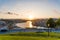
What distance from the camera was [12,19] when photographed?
425 cm

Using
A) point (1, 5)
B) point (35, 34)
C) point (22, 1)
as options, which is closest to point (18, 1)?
point (22, 1)

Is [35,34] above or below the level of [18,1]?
below

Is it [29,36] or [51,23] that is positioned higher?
[51,23]

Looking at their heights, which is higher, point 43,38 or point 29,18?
point 29,18

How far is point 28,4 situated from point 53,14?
60 centimetres

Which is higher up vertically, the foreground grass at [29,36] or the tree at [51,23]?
the tree at [51,23]

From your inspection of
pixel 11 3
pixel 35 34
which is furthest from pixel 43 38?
pixel 11 3

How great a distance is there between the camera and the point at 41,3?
4309 mm

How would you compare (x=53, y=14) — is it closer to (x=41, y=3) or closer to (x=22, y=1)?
(x=41, y=3)

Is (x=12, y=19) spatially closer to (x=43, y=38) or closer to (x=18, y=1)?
(x=18, y=1)

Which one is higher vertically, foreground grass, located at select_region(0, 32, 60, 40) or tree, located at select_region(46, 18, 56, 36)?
tree, located at select_region(46, 18, 56, 36)

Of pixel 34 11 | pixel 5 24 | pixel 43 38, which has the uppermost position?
pixel 34 11

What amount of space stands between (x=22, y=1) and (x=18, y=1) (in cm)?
9

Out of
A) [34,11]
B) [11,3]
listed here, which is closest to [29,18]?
[34,11]
